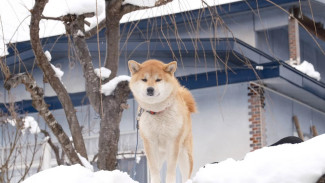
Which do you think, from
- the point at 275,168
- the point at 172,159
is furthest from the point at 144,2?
the point at 275,168

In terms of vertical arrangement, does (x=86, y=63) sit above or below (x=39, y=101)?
above

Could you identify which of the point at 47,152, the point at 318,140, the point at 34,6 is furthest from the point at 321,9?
the point at 318,140

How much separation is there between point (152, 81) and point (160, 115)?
0.93 ft

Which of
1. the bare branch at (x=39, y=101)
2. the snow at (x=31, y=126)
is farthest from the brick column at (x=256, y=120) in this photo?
the bare branch at (x=39, y=101)

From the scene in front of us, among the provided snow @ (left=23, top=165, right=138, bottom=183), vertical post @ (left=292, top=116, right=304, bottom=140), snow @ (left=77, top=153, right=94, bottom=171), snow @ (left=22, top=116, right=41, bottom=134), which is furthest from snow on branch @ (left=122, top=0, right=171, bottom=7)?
vertical post @ (left=292, top=116, right=304, bottom=140)

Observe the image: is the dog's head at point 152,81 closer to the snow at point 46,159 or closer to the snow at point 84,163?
the snow at point 84,163

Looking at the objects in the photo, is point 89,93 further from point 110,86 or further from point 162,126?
point 162,126

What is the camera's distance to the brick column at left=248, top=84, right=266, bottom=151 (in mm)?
12578

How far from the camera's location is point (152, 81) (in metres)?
4.23

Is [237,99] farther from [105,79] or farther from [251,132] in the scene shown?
[105,79]

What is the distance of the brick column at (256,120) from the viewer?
12578 millimetres

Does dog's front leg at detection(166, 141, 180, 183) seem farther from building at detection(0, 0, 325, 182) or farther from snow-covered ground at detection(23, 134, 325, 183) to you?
building at detection(0, 0, 325, 182)

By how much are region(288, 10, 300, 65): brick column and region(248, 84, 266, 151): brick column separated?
117 inches

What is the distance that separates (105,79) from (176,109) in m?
1.21
